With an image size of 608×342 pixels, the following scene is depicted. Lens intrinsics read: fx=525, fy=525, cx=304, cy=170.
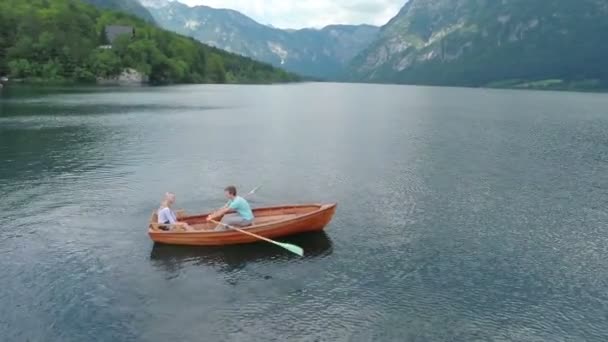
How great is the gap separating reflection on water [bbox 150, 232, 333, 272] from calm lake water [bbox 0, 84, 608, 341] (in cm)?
13

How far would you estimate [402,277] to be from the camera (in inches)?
950

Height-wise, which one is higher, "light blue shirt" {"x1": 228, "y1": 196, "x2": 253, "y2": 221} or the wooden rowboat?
"light blue shirt" {"x1": 228, "y1": 196, "x2": 253, "y2": 221}

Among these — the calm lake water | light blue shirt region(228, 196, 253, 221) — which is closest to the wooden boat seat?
light blue shirt region(228, 196, 253, 221)

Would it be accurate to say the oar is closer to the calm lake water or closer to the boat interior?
the calm lake water

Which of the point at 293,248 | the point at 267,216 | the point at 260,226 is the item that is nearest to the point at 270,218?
the point at 267,216

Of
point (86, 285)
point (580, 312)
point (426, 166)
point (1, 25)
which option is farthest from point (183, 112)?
point (1, 25)

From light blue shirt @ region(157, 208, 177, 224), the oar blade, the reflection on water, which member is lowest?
the reflection on water

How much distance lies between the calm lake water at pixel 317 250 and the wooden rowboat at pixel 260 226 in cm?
63

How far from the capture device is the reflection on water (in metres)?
→ 25.7

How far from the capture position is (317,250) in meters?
27.7

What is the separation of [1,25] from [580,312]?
19849 centimetres

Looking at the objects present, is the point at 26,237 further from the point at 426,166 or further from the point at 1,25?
the point at 1,25

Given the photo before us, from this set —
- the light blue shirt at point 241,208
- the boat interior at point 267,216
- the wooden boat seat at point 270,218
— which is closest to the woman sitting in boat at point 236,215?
the light blue shirt at point 241,208

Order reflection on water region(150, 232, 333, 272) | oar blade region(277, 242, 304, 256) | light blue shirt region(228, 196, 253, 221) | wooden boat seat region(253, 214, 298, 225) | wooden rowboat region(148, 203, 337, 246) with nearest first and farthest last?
reflection on water region(150, 232, 333, 272) < oar blade region(277, 242, 304, 256) < wooden rowboat region(148, 203, 337, 246) < light blue shirt region(228, 196, 253, 221) < wooden boat seat region(253, 214, 298, 225)
